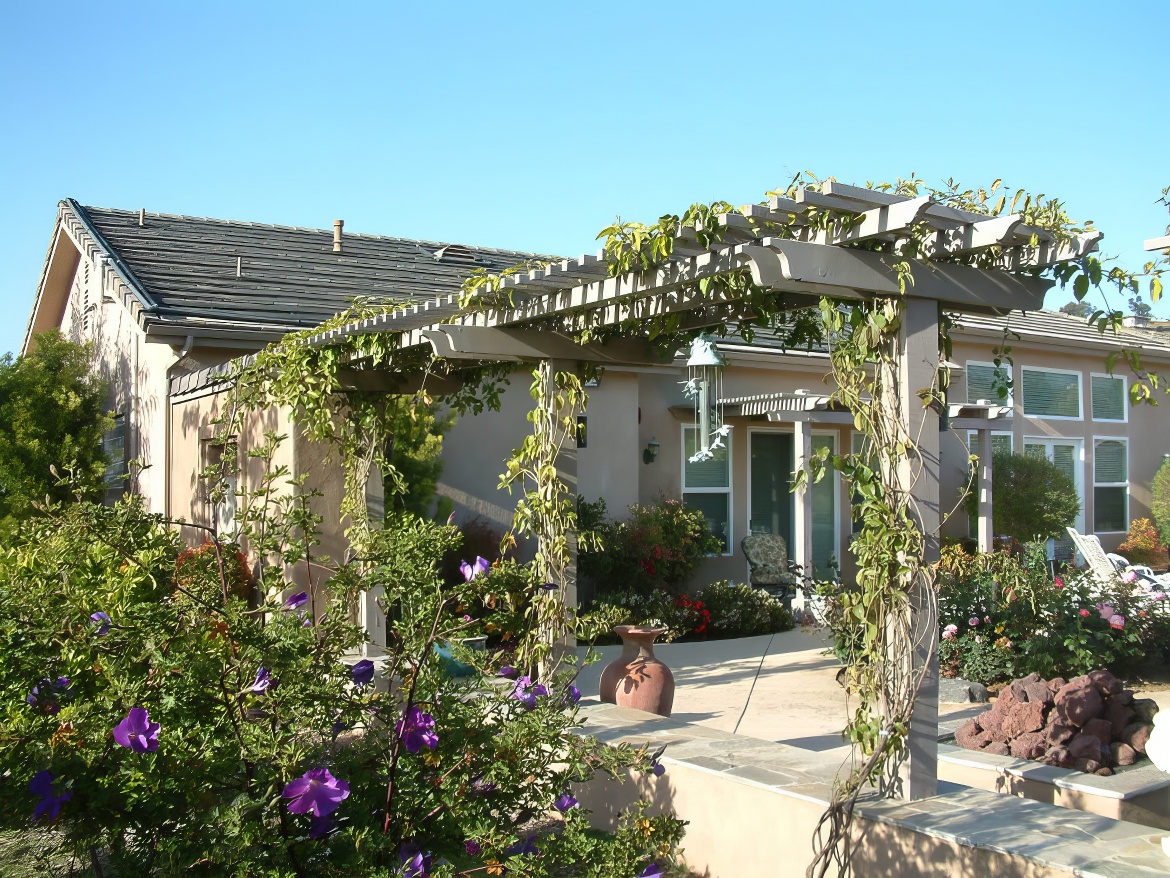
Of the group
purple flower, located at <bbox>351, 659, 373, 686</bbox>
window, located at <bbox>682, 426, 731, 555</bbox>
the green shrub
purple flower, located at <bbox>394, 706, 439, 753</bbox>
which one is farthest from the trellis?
window, located at <bbox>682, 426, 731, 555</bbox>

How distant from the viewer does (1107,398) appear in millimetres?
17172

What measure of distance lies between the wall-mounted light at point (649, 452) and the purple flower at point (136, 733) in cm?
999

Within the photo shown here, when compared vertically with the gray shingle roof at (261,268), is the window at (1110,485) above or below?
below

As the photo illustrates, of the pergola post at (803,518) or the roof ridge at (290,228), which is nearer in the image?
the pergola post at (803,518)

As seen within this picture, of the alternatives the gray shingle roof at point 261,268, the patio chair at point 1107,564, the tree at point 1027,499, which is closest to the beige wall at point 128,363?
the gray shingle roof at point 261,268

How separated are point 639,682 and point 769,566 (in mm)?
6694

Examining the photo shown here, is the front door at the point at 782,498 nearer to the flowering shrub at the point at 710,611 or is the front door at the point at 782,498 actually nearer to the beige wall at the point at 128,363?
the flowering shrub at the point at 710,611

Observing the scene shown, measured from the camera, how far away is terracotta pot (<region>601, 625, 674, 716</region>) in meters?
6.29

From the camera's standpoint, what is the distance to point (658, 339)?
620 centimetres

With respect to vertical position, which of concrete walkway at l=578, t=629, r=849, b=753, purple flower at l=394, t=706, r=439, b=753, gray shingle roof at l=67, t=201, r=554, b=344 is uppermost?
gray shingle roof at l=67, t=201, r=554, b=344

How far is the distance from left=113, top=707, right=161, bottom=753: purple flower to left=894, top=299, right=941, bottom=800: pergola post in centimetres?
278

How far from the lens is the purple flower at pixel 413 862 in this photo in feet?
9.50

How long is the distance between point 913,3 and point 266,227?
928 cm

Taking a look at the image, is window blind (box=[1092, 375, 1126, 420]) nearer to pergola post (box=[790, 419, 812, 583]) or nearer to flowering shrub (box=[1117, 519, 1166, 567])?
flowering shrub (box=[1117, 519, 1166, 567])
